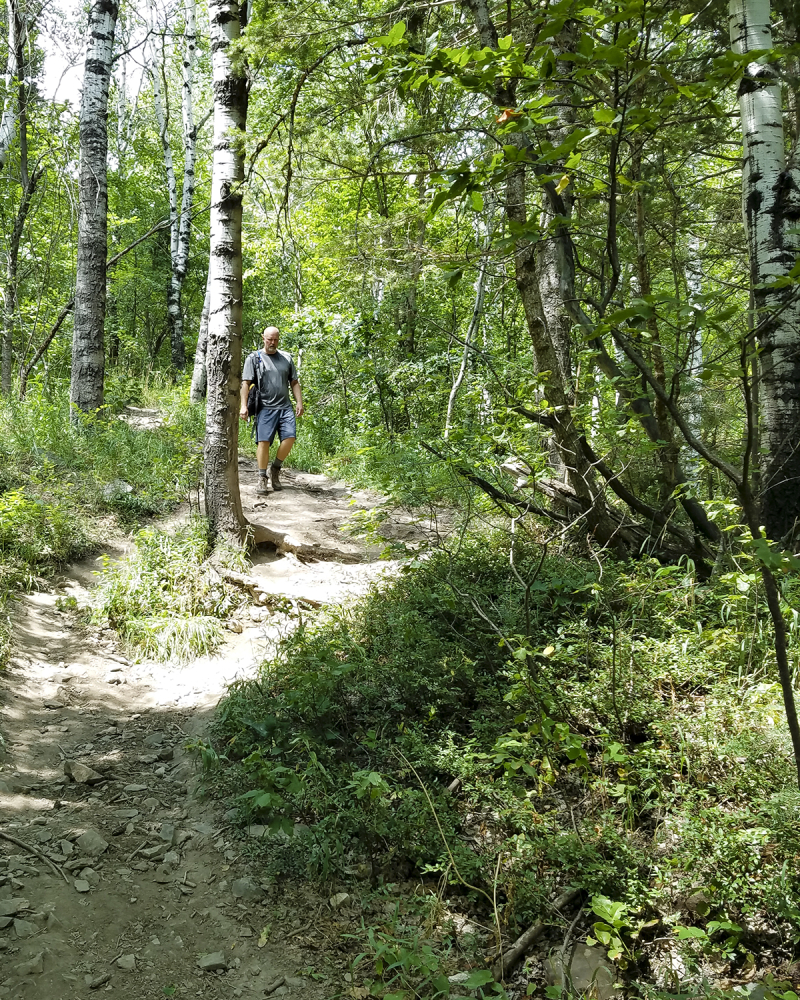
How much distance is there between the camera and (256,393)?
8.80 m

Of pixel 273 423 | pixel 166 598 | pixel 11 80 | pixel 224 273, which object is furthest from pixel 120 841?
pixel 11 80

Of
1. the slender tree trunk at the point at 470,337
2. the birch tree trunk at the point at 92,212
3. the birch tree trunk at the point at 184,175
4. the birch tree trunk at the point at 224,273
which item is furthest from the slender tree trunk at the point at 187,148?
the slender tree trunk at the point at 470,337

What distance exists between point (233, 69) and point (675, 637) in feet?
20.8

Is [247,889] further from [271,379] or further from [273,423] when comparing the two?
[271,379]

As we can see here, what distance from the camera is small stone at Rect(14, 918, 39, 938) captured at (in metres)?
2.73

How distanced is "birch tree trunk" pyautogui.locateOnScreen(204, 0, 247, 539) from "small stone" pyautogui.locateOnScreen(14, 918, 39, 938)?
408cm

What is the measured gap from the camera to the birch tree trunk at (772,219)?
477cm

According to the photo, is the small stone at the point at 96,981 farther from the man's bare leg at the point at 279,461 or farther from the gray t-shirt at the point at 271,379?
the gray t-shirt at the point at 271,379

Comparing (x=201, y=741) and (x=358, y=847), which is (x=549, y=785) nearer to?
(x=358, y=847)

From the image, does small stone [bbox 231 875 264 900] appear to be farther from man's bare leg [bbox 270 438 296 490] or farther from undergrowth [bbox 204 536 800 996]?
man's bare leg [bbox 270 438 296 490]

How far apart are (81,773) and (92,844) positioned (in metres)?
0.61

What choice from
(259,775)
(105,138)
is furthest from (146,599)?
(105,138)

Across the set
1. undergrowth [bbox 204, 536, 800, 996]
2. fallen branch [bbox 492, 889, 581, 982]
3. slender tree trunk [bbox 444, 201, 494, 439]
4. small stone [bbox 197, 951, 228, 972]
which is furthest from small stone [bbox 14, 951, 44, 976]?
slender tree trunk [bbox 444, 201, 494, 439]


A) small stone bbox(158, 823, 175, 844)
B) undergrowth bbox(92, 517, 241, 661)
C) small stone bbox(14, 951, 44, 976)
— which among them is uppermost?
undergrowth bbox(92, 517, 241, 661)
